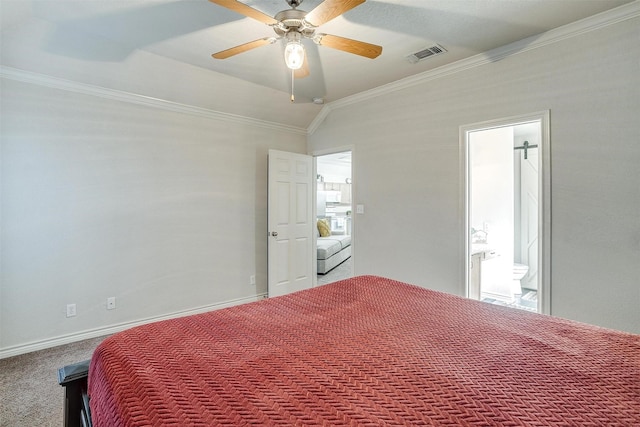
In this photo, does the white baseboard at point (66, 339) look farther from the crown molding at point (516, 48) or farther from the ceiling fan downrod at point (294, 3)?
the crown molding at point (516, 48)

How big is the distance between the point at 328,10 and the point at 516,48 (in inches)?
77.9

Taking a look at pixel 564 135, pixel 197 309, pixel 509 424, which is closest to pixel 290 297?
pixel 509 424

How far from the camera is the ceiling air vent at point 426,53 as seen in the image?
9.12 feet

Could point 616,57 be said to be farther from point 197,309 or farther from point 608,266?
point 197,309

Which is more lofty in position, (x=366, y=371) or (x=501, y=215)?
(x=501, y=215)

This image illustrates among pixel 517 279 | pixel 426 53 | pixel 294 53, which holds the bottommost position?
pixel 517 279

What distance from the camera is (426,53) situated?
9.45ft

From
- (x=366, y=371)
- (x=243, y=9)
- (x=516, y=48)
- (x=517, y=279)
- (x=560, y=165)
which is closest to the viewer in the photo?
(x=366, y=371)

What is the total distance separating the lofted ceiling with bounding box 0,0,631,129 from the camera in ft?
7.18

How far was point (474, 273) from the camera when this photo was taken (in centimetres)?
367

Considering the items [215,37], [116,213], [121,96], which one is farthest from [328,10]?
[116,213]

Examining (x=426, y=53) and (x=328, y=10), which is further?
(x=426, y=53)

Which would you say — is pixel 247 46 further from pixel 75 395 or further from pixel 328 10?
pixel 75 395

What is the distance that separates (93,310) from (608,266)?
14.3 feet
